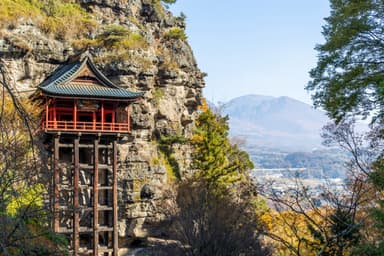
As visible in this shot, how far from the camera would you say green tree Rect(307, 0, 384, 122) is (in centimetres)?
1134

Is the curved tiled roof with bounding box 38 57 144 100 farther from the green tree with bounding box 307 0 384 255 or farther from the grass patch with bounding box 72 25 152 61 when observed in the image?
the green tree with bounding box 307 0 384 255

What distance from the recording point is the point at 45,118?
20.2 metres

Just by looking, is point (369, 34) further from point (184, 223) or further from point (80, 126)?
point (80, 126)

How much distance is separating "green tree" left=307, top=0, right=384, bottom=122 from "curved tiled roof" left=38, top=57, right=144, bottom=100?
10.5 metres

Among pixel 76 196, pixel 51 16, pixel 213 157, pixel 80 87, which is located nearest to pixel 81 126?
pixel 80 87

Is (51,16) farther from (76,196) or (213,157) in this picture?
(213,157)

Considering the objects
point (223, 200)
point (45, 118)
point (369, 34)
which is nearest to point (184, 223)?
point (223, 200)

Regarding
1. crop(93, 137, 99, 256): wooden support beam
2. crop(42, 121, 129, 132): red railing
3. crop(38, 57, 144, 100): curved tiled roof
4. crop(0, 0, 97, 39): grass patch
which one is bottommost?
crop(93, 137, 99, 256): wooden support beam

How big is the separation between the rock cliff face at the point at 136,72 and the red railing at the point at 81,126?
9.62 feet

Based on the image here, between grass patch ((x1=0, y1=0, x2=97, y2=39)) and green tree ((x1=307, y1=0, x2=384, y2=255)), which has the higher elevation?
grass patch ((x1=0, y1=0, x2=97, y2=39))

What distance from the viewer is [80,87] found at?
68.6 ft

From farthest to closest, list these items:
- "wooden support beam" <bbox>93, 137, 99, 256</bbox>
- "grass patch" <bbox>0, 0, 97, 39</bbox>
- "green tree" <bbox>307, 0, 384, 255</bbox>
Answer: "grass patch" <bbox>0, 0, 97, 39</bbox>
"wooden support beam" <bbox>93, 137, 99, 256</bbox>
"green tree" <bbox>307, 0, 384, 255</bbox>

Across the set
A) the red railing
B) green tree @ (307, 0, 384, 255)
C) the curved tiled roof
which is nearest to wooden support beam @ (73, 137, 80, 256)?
the red railing

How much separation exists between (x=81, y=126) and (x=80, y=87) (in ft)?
6.17
